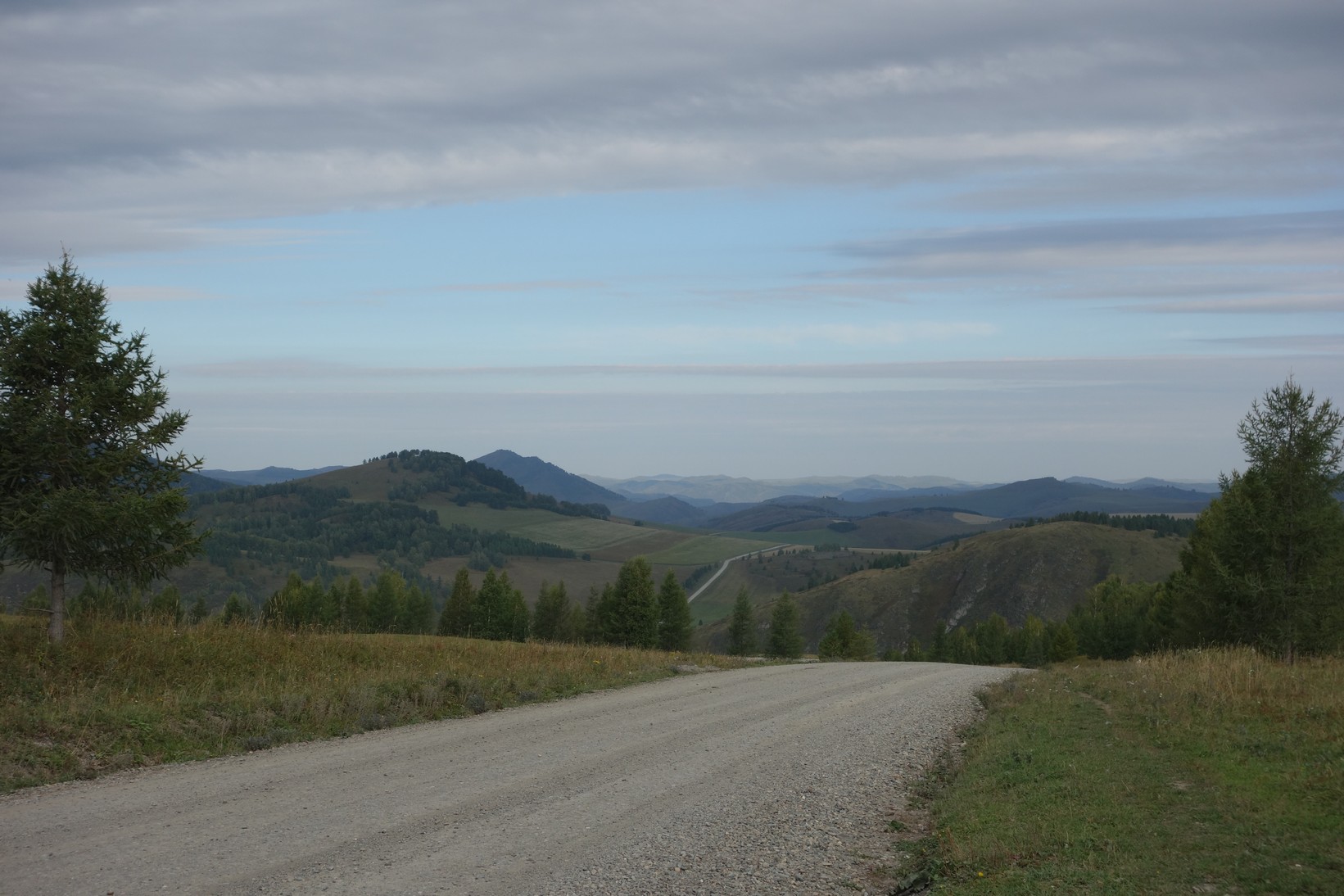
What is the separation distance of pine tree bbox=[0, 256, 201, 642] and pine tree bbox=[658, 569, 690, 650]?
62639 millimetres

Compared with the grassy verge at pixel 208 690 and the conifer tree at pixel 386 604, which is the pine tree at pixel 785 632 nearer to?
the conifer tree at pixel 386 604

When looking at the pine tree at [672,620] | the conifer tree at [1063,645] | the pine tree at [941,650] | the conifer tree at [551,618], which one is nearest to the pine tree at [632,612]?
the pine tree at [672,620]

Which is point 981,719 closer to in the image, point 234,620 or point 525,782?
point 525,782

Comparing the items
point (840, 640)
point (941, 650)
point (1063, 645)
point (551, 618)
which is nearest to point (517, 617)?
point (551, 618)

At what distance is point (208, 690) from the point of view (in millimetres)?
14953

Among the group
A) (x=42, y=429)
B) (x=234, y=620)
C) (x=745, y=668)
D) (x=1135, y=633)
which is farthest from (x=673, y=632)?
(x=42, y=429)

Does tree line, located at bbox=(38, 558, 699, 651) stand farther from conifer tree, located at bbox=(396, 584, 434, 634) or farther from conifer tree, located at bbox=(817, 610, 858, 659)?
conifer tree, located at bbox=(817, 610, 858, 659)

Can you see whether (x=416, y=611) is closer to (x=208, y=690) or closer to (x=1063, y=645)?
(x=1063, y=645)

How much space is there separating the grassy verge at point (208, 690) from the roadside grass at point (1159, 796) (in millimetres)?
9216

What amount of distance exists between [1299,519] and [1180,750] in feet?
67.9

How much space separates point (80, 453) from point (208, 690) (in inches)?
199

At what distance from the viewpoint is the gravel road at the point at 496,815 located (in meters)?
7.62

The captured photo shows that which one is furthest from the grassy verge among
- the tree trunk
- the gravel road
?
the gravel road

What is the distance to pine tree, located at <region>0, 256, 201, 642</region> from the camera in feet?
51.0
